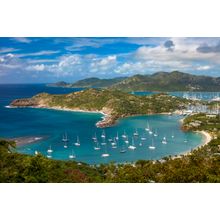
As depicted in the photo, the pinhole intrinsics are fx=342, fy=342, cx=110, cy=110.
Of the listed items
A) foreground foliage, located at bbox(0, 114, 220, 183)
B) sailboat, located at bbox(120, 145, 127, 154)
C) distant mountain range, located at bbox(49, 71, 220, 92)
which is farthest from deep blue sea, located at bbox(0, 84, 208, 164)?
foreground foliage, located at bbox(0, 114, 220, 183)

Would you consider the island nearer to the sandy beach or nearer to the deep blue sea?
the deep blue sea

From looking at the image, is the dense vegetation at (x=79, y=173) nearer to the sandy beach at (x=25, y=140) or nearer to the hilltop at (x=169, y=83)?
the sandy beach at (x=25, y=140)

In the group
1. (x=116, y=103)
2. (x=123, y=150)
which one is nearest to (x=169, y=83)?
(x=123, y=150)

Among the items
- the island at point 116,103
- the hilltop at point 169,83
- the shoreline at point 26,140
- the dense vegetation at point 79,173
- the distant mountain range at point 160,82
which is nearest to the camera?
the dense vegetation at point 79,173

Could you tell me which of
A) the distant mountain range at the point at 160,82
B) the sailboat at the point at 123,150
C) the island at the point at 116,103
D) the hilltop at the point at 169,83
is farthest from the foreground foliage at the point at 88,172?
the island at the point at 116,103

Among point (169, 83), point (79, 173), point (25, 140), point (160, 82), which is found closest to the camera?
point (79, 173)

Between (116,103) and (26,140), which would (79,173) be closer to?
(26,140)
